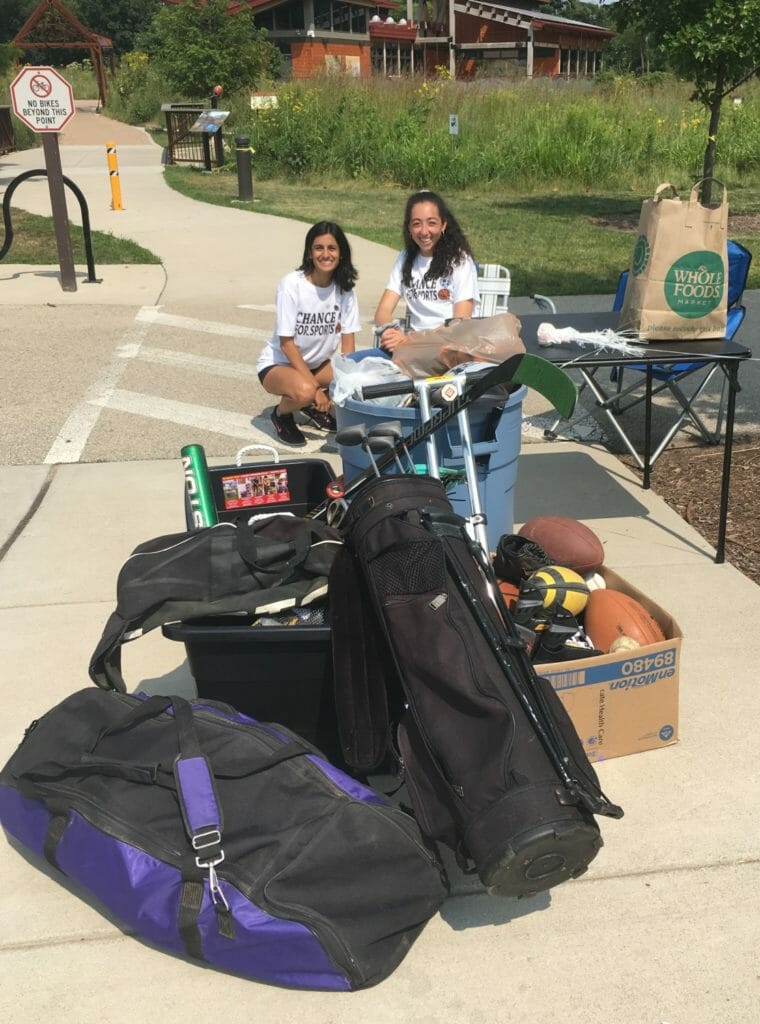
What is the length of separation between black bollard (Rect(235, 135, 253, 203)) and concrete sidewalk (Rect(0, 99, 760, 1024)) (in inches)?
443

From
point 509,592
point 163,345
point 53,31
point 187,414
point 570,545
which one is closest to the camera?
point 509,592

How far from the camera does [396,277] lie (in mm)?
5645

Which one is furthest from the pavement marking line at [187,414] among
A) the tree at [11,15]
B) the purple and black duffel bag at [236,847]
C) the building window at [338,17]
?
the tree at [11,15]

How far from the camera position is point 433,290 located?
554 centimetres

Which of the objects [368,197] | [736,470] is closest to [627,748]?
[736,470]

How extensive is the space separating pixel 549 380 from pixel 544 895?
54.3 inches

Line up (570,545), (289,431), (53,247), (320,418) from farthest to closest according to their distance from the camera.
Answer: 1. (53,247)
2. (320,418)
3. (289,431)
4. (570,545)

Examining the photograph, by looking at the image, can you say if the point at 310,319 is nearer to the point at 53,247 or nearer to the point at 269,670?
the point at 269,670

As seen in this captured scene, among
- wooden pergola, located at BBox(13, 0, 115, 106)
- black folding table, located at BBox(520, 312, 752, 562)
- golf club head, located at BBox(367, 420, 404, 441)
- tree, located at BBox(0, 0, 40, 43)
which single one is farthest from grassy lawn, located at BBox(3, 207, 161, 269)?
tree, located at BBox(0, 0, 40, 43)

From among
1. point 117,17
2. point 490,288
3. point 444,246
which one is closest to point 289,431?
point 444,246

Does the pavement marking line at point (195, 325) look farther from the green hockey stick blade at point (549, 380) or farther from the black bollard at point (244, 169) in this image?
the black bollard at point (244, 169)

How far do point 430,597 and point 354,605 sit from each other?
236 mm

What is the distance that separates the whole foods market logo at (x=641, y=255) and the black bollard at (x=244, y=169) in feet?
40.4

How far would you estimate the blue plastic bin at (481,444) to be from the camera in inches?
142
